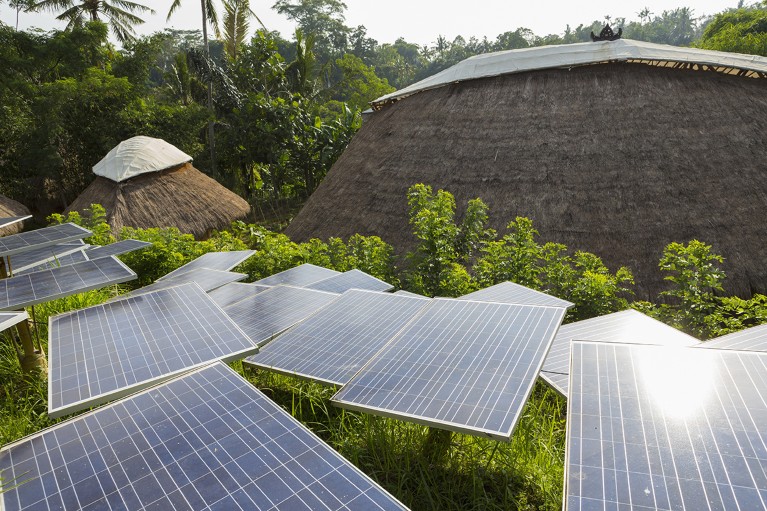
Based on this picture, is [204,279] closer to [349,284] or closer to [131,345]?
[349,284]

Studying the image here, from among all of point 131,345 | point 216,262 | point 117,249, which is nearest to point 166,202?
point 216,262

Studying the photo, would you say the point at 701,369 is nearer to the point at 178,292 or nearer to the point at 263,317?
the point at 263,317

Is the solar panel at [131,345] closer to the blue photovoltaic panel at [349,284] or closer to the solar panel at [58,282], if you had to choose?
the solar panel at [58,282]

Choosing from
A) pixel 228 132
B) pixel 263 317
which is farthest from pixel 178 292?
pixel 228 132

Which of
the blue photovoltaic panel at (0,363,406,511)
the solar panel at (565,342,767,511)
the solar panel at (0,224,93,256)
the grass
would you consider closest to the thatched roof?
the solar panel at (0,224,93,256)

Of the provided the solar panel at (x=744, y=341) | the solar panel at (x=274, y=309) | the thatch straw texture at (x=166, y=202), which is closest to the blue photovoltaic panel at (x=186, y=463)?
the solar panel at (x=274, y=309)

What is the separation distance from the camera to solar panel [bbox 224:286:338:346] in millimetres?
3904

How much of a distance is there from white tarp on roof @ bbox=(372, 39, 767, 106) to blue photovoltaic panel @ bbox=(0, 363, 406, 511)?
39.9ft

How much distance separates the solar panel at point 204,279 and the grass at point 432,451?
1739mm

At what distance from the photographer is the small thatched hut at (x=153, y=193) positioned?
52.3 feet

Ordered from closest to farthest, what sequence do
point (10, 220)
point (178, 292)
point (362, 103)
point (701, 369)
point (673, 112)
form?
point (701, 369), point (178, 292), point (10, 220), point (673, 112), point (362, 103)

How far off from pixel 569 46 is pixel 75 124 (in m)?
19.4

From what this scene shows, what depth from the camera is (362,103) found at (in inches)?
1340

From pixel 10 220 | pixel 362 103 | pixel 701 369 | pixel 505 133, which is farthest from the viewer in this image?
pixel 362 103
